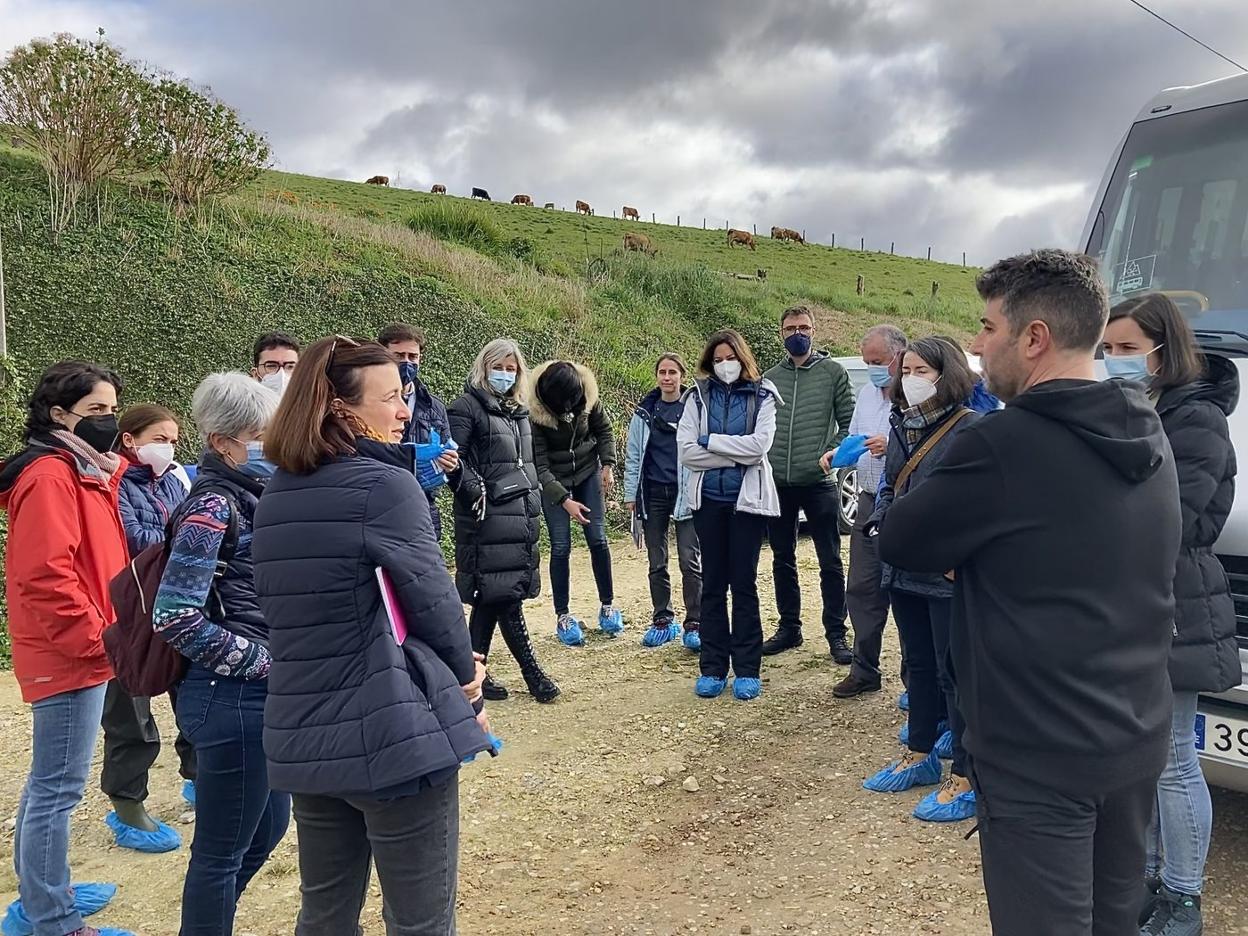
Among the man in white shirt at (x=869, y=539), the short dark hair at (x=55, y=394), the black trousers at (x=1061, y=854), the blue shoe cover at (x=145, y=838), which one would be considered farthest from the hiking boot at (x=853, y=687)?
the short dark hair at (x=55, y=394)

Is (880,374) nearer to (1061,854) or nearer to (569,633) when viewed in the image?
(569,633)

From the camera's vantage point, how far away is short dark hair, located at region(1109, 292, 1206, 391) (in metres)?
2.75

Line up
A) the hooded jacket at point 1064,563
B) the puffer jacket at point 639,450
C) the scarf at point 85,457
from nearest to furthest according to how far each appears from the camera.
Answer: the hooded jacket at point 1064,563
the scarf at point 85,457
the puffer jacket at point 639,450

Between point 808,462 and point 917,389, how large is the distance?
193 centimetres

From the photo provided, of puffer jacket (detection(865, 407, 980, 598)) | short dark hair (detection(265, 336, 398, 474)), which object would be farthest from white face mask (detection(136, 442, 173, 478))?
puffer jacket (detection(865, 407, 980, 598))

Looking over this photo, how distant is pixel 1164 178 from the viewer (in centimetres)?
468

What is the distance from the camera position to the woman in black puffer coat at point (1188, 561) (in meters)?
2.62

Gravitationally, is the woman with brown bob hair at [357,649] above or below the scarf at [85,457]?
below

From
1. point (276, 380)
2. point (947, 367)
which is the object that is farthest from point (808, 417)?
point (276, 380)

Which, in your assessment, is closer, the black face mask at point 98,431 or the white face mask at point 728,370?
the black face mask at point 98,431

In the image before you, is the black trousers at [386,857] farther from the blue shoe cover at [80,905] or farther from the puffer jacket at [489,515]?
the puffer jacket at [489,515]

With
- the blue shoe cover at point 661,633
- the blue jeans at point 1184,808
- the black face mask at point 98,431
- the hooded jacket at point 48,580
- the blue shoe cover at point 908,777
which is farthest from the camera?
the blue shoe cover at point 661,633

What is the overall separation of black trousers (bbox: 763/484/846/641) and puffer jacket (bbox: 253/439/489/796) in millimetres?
3996

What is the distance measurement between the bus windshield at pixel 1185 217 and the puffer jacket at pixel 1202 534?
5.49 feet
